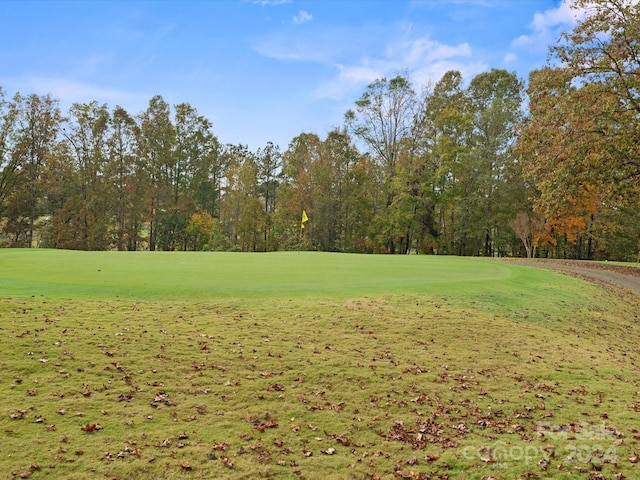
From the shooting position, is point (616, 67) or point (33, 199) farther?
point (33, 199)

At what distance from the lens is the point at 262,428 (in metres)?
4.79

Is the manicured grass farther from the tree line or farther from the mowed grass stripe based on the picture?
the tree line

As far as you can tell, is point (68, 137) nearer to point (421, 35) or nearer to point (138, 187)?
point (138, 187)

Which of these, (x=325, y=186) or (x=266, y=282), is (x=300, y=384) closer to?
(x=266, y=282)

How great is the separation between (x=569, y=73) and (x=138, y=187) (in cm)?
4071

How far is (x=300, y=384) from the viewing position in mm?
6016

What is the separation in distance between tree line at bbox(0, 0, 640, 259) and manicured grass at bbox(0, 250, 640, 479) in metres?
32.5

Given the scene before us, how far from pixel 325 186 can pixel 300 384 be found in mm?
40842

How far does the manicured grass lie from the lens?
4246 millimetres

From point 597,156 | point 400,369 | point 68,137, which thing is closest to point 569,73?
point 597,156

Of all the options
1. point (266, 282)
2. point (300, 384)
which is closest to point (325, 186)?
point (266, 282)

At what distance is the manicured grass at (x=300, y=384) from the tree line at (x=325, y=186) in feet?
107

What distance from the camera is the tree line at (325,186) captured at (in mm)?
41125

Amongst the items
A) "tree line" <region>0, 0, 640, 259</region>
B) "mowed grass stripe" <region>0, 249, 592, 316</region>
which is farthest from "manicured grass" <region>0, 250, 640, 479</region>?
"tree line" <region>0, 0, 640, 259</region>
